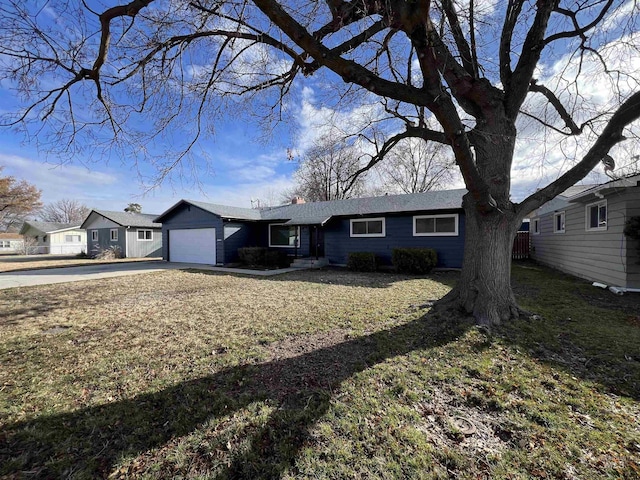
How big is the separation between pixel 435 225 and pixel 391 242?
2028mm

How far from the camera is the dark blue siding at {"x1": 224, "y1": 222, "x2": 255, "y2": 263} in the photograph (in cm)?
1548

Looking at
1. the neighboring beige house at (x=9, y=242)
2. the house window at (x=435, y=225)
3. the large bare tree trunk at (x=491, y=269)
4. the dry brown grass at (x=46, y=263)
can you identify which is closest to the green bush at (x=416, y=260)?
the house window at (x=435, y=225)

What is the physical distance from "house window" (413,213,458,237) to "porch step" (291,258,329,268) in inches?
188

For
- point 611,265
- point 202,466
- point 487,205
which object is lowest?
point 202,466

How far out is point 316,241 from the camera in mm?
15383

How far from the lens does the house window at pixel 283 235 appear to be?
16.2m

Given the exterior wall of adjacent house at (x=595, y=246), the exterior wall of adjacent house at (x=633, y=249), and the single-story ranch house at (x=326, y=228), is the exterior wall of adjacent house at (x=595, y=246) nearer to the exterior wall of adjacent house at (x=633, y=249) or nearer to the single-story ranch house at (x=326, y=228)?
the exterior wall of adjacent house at (x=633, y=249)

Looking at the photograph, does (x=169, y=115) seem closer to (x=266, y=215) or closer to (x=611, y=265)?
(x=611, y=265)

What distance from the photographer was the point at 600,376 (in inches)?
125

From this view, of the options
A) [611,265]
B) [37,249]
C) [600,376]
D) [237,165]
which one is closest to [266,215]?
[237,165]

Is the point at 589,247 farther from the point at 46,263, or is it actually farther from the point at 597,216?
the point at 46,263

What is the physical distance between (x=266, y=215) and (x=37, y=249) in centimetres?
3046

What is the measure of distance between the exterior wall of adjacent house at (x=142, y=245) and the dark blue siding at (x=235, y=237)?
1090cm

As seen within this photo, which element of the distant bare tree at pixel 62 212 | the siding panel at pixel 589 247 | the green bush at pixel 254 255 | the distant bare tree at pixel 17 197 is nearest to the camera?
the siding panel at pixel 589 247
